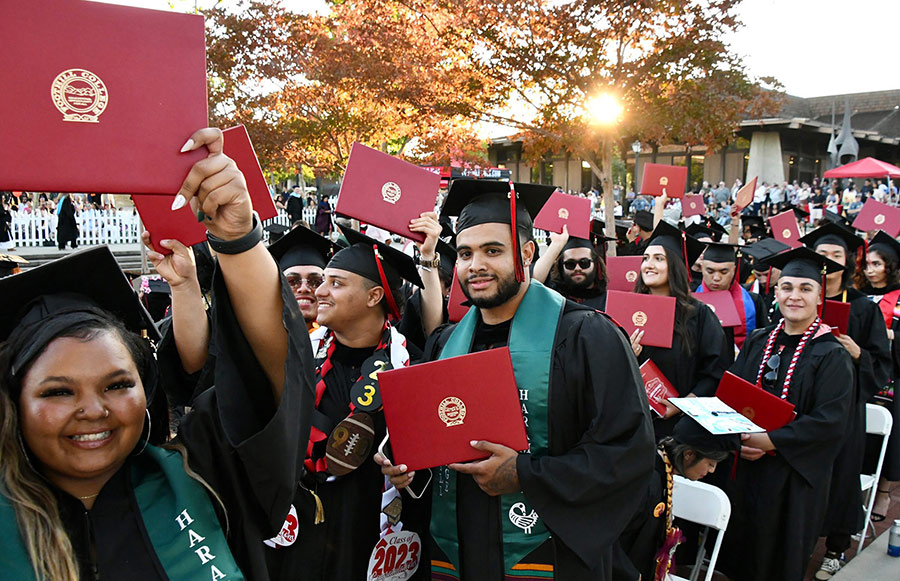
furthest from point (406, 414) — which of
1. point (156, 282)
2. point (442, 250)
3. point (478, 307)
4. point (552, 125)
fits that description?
point (552, 125)

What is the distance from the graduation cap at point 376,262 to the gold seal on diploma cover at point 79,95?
1.94 metres

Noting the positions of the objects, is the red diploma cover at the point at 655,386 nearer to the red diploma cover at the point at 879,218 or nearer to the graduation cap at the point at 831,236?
the graduation cap at the point at 831,236

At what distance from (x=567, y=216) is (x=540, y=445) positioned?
128 inches

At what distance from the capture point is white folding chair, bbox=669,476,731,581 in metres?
3.26

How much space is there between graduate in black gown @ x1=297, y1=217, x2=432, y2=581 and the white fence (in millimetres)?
13934

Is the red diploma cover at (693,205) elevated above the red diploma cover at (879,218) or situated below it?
above

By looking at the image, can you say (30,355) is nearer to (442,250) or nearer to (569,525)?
(569,525)

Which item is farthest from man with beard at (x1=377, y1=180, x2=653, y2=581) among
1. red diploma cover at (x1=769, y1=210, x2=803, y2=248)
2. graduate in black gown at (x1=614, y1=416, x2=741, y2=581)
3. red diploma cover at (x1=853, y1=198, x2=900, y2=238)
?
red diploma cover at (x1=853, y1=198, x2=900, y2=238)

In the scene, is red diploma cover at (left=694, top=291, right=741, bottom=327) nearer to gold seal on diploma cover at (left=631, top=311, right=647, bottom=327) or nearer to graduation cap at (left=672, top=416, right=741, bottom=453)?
gold seal on diploma cover at (left=631, top=311, right=647, bottom=327)

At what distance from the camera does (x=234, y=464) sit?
1.67 metres

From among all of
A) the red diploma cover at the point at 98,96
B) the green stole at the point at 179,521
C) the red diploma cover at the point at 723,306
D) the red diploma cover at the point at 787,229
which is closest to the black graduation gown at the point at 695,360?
the red diploma cover at the point at 723,306

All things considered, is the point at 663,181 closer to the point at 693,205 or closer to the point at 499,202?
the point at 693,205

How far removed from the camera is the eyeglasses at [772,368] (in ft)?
13.3

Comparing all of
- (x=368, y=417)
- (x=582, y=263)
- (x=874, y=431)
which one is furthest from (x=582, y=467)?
(x=874, y=431)
